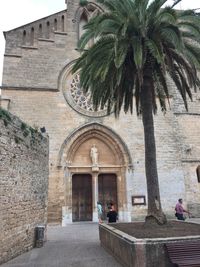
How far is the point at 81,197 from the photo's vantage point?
626 inches

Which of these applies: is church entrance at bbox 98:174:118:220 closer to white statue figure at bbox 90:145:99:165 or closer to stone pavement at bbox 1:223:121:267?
white statue figure at bbox 90:145:99:165

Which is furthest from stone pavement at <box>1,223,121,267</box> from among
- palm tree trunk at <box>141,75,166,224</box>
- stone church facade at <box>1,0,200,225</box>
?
stone church facade at <box>1,0,200,225</box>

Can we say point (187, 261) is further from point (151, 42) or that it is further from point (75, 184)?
point (75, 184)

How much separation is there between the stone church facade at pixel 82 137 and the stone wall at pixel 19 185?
18.4 feet

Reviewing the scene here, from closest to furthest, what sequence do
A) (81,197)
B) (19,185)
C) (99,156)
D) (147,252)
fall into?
(147,252) → (19,185) → (81,197) → (99,156)

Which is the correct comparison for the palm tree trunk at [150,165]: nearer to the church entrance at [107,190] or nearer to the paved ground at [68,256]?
the paved ground at [68,256]

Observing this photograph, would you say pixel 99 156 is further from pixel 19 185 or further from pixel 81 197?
pixel 19 185

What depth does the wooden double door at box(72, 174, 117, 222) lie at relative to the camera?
15.6 meters

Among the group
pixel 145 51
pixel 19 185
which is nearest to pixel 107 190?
pixel 19 185

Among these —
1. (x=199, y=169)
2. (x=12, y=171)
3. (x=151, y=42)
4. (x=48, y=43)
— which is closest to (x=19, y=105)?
(x=48, y=43)

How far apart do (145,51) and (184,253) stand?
561cm

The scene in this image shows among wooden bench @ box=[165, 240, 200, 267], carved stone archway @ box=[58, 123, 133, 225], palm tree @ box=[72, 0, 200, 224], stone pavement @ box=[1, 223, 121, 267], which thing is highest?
palm tree @ box=[72, 0, 200, 224]

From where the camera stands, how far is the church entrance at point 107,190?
16.0 meters

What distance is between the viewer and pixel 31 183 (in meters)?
8.60
